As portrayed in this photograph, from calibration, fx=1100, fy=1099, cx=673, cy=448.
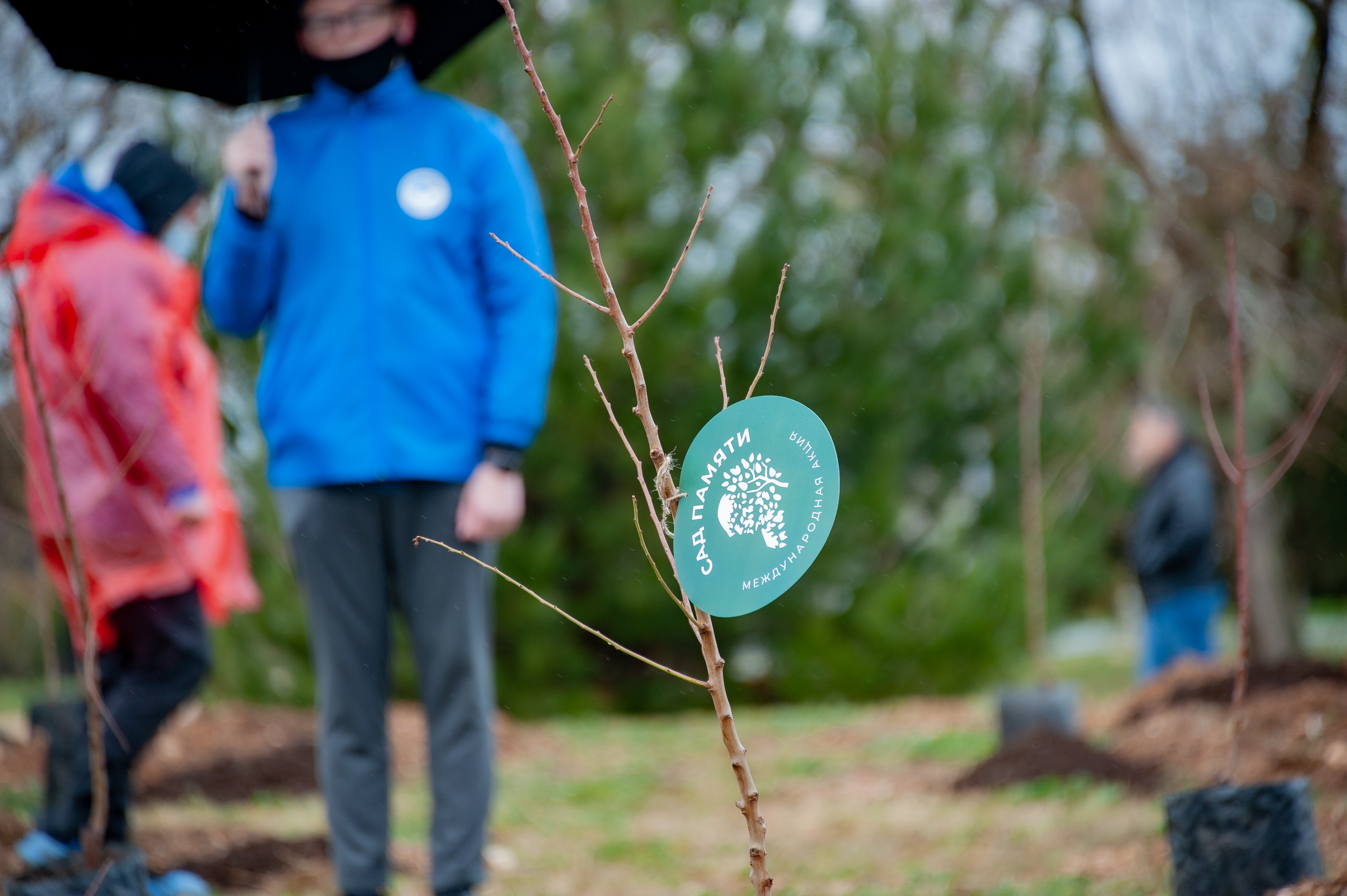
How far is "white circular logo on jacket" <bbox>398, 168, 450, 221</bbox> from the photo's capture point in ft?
7.43

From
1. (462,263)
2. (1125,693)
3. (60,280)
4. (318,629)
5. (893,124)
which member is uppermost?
(893,124)

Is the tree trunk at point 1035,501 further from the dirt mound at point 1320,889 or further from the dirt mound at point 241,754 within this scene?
the dirt mound at point 1320,889

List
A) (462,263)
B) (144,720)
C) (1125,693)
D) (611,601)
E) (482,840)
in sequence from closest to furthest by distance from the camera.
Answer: (482,840), (462,263), (144,720), (1125,693), (611,601)

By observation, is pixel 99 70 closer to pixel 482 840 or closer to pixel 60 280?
pixel 60 280

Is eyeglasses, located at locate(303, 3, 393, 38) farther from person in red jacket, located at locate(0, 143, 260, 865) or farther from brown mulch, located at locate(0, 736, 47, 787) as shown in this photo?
brown mulch, located at locate(0, 736, 47, 787)

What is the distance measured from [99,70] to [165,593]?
1207mm

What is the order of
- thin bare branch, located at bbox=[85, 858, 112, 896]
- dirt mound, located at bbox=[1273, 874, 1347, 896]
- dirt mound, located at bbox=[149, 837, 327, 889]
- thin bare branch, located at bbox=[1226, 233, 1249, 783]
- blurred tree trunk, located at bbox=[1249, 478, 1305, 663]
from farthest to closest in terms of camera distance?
1. blurred tree trunk, located at bbox=[1249, 478, 1305, 663]
2. dirt mound, located at bbox=[149, 837, 327, 889]
3. thin bare branch, located at bbox=[1226, 233, 1249, 783]
4. thin bare branch, located at bbox=[85, 858, 112, 896]
5. dirt mound, located at bbox=[1273, 874, 1347, 896]

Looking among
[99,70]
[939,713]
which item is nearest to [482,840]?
[99,70]

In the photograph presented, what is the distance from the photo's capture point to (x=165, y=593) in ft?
8.69

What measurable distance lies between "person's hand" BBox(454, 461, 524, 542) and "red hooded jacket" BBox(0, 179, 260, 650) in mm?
840

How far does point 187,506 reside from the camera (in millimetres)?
2623

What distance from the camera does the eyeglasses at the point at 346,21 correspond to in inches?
88.5

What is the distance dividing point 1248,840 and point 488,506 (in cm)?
149

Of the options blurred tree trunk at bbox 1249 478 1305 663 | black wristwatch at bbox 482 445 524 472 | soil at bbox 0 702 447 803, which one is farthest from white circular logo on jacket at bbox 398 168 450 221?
blurred tree trunk at bbox 1249 478 1305 663
